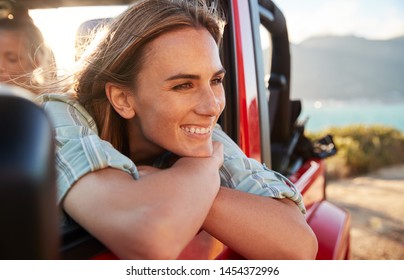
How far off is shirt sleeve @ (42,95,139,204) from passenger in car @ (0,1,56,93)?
410 millimetres

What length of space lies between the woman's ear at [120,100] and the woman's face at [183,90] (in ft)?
0.24

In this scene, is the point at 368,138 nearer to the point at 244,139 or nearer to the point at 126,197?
the point at 244,139

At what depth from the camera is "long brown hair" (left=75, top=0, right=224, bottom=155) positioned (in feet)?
4.59

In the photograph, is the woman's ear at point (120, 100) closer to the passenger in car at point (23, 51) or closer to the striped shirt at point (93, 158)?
the striped shirt at point (93, 158)

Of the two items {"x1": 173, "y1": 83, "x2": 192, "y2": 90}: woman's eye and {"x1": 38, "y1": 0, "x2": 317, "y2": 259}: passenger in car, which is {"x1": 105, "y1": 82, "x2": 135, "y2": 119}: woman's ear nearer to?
{"x1": 38, "y1": 0, "x2": 317, "y2": 259}: passenger in car

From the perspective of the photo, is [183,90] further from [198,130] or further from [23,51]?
[23,51]

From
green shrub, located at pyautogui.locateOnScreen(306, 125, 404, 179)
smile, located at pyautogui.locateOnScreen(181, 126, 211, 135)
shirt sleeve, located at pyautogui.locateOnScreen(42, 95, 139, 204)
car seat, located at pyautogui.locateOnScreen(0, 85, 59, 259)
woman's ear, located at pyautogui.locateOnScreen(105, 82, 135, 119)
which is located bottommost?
green shrub, located at pyautogui.locateOnScreen(306, 125, 404, 179)

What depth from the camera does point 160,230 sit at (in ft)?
3.18

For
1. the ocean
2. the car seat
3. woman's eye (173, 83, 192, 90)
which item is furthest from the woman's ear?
the ocean

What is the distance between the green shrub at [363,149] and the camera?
750cm

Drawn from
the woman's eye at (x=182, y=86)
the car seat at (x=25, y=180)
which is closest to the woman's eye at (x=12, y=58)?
the woman's eye at (x=182, y=86)

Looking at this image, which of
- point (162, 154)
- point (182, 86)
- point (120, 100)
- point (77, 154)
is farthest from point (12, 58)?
point (77, 154)

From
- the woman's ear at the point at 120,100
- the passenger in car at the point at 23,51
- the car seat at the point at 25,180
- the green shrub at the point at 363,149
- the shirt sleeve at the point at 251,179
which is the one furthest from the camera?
the green shrub at the point at 363,149
